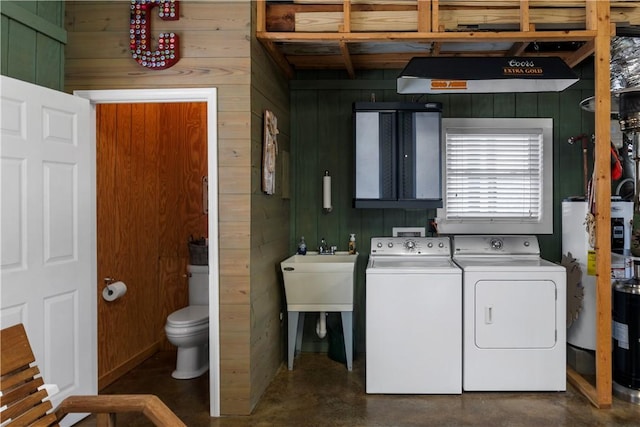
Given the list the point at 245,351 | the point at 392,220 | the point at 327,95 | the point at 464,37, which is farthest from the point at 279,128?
the point at 245,351

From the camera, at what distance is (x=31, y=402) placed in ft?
5.88

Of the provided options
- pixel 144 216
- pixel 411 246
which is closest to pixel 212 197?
pixel 144 216

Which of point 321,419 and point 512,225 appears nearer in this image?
point 321,419

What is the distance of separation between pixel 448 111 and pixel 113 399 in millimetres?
3444

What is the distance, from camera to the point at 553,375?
10.8ft

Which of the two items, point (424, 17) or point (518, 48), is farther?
point (518, 48)

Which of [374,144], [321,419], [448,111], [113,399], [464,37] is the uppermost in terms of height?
[464,37]

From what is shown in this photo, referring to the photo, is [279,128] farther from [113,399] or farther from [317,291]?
[113,399]

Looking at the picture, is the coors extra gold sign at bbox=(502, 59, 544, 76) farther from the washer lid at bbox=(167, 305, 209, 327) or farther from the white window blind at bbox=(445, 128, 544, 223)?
the washer lid at bbox=(167, 305, 209, 327)

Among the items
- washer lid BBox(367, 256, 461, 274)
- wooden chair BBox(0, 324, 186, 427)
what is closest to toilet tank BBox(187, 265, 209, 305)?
washer lid BBox(367, 256, 461, 274)

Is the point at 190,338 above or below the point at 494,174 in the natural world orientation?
below

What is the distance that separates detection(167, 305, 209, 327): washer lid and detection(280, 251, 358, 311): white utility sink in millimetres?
673

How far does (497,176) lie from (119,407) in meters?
3.43

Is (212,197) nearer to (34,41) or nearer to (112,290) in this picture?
(112,290)
